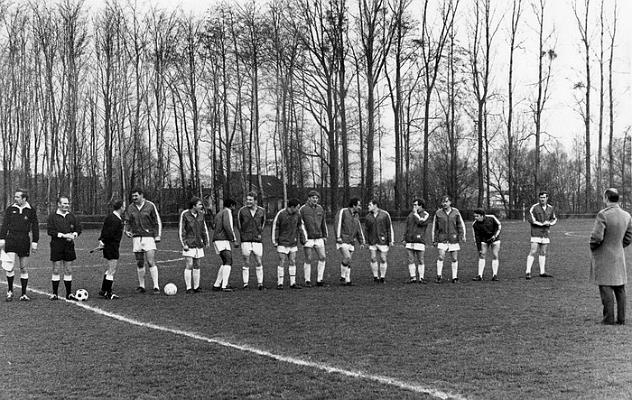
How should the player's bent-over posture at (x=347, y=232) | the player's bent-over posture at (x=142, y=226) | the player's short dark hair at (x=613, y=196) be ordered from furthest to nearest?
the player's bent-over posture at (x=347, y=232)
the player's bent-over posture at (x=142, y=226)
the player's short dark hair at (x=613, y=196)

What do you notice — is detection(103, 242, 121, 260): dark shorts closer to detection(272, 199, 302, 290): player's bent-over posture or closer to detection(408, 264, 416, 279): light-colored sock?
detection(272, 199, 302, 290): player's bent-over posture

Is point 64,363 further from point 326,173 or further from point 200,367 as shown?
point 326,173

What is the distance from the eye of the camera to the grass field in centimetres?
628

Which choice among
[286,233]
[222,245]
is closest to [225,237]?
[222,245]

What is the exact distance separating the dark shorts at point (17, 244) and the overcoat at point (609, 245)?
34.6 feet

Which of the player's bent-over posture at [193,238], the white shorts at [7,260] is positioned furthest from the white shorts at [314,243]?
the white shorts at [7,260]

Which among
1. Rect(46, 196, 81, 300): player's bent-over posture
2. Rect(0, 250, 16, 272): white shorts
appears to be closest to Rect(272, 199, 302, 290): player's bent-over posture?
Rect(46, 196, 81, 300): player's bent-over posture

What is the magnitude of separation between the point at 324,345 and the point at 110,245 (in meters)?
6.56

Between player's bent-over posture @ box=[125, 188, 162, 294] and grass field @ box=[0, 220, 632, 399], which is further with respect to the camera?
player's bent-over posture @ box=[125, 188, 162, 294]

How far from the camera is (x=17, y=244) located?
12562 mm

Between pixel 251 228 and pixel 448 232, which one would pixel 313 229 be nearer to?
pixel 251 228

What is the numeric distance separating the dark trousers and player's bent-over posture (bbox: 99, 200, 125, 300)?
912cm

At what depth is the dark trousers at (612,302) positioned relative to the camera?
9.23m

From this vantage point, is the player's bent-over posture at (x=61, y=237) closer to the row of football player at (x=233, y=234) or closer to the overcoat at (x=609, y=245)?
the row of football player at (x=233, y=234)
